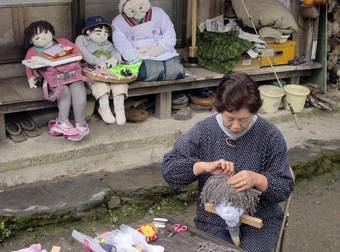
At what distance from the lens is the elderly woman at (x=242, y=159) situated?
283 centimetres

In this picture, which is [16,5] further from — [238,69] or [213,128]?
[213,128]

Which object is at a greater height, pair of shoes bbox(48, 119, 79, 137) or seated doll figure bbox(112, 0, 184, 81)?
seated doll figure bbox(112, 0, 184, 81)

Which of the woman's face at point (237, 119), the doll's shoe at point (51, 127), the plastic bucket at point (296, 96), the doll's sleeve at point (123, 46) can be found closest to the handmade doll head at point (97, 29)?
the doll's sleeve at point (123, 46)

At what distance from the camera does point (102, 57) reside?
18.7 ft

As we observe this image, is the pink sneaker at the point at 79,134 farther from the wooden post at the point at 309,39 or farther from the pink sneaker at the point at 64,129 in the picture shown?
the wooden post at the point at 309,39

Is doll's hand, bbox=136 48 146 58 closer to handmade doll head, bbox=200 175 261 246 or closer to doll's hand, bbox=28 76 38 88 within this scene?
doll's hand, bbox=28 76 38 88

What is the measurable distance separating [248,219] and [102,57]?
3256mm

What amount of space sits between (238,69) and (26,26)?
92.9 inches

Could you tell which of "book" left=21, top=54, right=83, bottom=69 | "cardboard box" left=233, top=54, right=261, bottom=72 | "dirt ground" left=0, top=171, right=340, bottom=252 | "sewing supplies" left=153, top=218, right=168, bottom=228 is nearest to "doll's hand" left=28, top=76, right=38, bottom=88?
"book" left=21, top=54, right=83, bottom=69

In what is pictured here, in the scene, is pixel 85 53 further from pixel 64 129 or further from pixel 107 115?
pixel 64 129

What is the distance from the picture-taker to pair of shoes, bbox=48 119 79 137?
208 inches

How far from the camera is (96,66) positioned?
224 inches

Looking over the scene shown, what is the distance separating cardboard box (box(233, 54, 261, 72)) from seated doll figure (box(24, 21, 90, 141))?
75.2 inches

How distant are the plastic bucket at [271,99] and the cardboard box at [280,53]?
324mm
